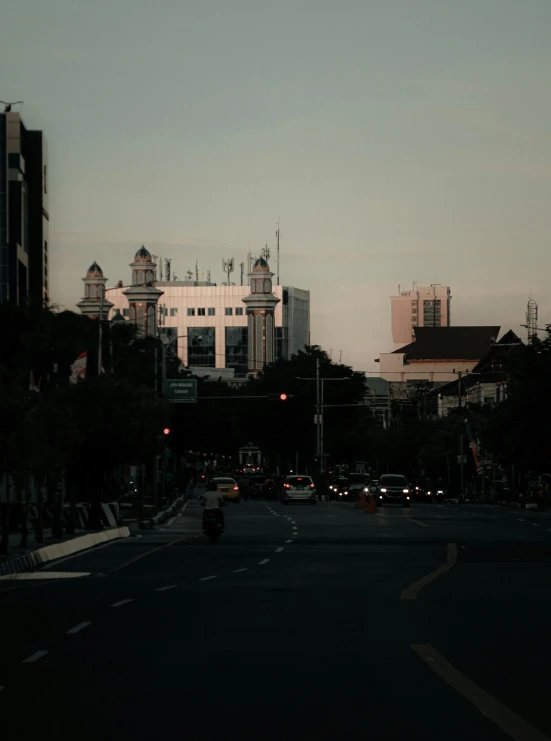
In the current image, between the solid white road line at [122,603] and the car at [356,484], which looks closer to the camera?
the solid white road line at [122,603]

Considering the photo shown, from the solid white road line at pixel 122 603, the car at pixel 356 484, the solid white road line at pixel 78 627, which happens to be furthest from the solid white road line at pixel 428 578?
the car at pixel 356 484

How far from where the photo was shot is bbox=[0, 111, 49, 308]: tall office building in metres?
111

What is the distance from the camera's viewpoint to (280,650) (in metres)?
15.8

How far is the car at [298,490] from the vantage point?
91062 mm

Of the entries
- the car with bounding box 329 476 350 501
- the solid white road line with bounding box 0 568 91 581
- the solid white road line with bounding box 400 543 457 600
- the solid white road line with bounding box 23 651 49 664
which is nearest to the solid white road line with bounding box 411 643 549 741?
the solid white road line with bounding box 23 651 49 664

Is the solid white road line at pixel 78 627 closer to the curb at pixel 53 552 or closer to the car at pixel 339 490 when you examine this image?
the curb at pixel 53 552

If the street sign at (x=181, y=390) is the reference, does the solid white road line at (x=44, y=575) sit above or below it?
below

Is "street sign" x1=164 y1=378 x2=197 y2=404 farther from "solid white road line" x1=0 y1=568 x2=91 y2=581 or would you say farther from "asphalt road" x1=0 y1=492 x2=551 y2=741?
"solid white road line" x1=0 y1=568 x2=91 y2=581

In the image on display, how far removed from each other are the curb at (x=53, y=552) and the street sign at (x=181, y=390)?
39.0 m

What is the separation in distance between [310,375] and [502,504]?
125ft

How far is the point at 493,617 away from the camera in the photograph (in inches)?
793

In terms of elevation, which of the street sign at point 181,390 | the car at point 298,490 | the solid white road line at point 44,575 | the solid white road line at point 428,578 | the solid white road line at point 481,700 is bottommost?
the solid white road line at point 44,575

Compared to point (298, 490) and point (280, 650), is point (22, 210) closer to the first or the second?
point (298, 490)

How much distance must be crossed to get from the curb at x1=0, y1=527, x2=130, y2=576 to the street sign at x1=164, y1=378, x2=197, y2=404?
1536 inches
